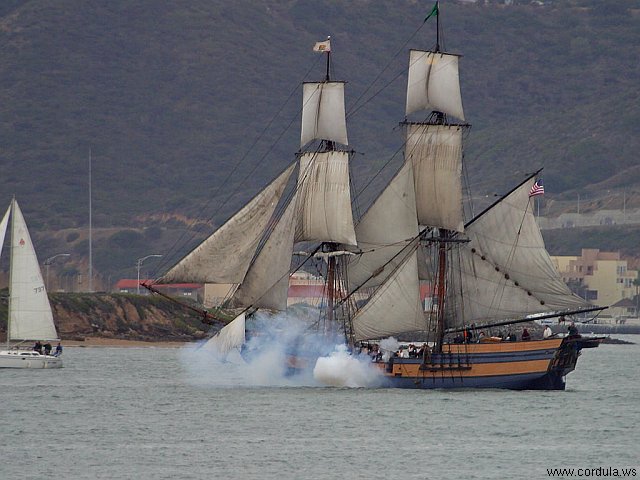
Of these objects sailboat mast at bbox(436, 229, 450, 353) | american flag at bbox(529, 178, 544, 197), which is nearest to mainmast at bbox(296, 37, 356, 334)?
→ sailboat mast at bbox(436, 229, 450, 353)

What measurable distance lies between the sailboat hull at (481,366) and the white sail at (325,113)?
11.9 m

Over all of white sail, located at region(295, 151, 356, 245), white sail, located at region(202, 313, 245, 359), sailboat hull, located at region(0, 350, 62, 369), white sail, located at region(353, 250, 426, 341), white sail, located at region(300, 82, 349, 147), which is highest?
white sail, located at region(300, 82, 349, 147)

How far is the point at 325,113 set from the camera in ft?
289

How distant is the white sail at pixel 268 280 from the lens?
269 feet

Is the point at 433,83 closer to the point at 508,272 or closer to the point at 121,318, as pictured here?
the point at 508,272

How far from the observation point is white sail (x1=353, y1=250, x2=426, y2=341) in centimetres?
8312

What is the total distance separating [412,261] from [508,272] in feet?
15.0

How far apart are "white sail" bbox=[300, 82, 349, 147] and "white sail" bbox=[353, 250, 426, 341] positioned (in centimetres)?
830

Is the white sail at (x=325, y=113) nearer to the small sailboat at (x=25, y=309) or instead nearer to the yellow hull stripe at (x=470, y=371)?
the yellow hull stripe at (x=470, y=371)

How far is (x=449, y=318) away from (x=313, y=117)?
481 inches

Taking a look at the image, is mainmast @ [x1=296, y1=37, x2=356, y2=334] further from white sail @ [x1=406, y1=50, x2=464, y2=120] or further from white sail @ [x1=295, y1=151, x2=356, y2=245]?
white sail @ [x1=406, y1=50, x2=464, y2=120]

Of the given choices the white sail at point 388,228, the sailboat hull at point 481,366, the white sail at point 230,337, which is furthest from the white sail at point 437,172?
the white sail at point 230,337

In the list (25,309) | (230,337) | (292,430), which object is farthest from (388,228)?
(25,309)

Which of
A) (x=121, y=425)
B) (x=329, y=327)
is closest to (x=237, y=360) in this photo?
(x=329, y=327)
